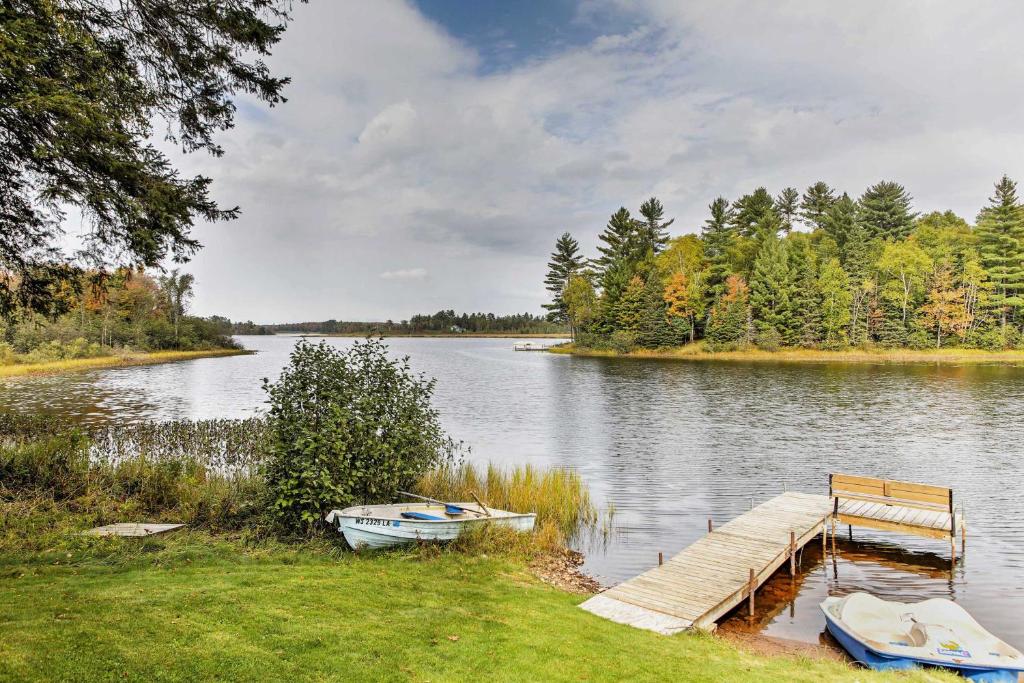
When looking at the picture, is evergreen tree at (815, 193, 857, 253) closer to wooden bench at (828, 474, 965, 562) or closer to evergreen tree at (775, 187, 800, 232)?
evergreen tree at (775, 187, 800, 232)

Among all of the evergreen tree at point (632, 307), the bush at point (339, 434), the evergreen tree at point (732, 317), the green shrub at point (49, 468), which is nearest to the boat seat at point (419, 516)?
the bush at point (339, 434)

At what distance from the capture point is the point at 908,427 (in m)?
28.1

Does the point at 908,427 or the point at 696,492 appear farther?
the point at 908,427

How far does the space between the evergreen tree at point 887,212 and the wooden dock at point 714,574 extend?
296ft

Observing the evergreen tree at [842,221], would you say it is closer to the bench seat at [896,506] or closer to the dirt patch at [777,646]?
the bench seat at [896,506]

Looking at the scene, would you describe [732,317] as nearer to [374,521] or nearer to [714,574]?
[714,574]

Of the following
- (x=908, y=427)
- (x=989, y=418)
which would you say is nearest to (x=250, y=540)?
(x=908, y=427)

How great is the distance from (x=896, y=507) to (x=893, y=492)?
1.00 m

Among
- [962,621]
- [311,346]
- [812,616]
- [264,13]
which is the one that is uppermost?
[264,13]

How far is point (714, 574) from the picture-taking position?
1090 centimetres

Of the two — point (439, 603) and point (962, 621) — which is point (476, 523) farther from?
point (962, 621)

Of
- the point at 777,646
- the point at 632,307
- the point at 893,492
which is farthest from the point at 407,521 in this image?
the point at 632,307

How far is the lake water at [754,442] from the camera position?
481 inches

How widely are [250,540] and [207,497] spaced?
8.81 feet
